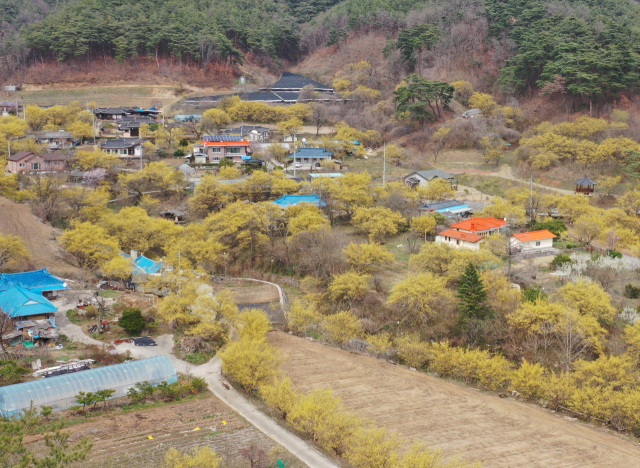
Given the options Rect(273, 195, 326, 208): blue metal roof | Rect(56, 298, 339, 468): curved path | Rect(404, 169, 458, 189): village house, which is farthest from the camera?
Rect(404, 169, 458, 189): village house

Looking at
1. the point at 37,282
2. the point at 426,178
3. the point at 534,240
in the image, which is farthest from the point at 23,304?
the point at 426,178

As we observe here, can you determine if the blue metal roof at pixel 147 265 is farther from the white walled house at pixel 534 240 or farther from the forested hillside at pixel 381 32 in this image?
the forested hillside at pixel 381 32

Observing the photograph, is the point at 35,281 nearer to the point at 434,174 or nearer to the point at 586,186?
the point at 434,174

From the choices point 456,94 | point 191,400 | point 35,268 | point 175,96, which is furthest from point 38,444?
point 175,96

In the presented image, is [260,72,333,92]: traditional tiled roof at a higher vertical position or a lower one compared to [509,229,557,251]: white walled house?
higher

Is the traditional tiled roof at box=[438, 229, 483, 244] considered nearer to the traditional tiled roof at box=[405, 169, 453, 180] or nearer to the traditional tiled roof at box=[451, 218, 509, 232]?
the traditional tiled roof at box=[451, 218, 509, 232]

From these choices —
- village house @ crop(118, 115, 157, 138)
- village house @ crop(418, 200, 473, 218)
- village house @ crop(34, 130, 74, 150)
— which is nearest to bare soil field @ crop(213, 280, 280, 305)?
village house @ crop(418, 200, 473, 218)
